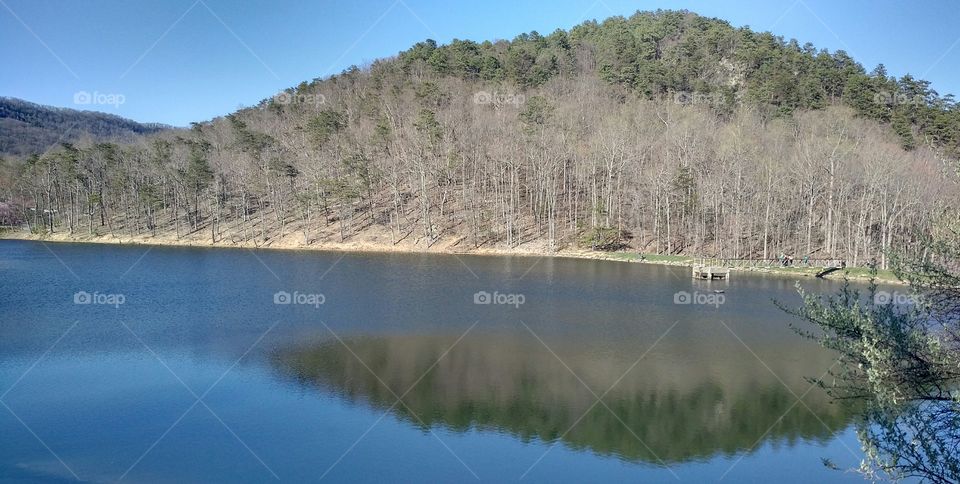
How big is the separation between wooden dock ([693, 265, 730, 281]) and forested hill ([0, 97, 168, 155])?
394 feet

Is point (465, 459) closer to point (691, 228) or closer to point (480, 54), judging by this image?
point (691, 228)

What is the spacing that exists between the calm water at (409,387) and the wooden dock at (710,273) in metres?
4.39

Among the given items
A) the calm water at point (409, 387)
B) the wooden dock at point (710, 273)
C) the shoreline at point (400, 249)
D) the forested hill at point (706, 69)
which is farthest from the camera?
the forested hill at point (706, 69)

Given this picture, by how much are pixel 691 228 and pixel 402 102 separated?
41455 mm

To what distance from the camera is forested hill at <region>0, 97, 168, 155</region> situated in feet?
458

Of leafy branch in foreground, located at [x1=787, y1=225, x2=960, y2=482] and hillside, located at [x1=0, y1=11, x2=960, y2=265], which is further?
hillside, located at [x1=0, y1=11, x2=960, y2=265]

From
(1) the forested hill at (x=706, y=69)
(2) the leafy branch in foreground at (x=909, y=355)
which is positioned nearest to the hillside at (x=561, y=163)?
(1) the forested hill at (x=706, y=69)

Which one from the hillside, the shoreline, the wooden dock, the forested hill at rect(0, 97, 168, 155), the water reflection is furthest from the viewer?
the forested hill at rect(0, 97, 168, 155)

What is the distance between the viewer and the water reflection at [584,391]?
17.8 metres

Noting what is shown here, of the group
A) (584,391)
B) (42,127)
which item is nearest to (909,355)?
(584,391)

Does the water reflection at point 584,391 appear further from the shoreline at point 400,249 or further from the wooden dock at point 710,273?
the shoreline at point 400,249

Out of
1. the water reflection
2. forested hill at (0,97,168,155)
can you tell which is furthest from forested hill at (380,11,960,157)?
forested hill at (0,97,168,155)

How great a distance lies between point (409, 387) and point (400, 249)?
4066 centimetres

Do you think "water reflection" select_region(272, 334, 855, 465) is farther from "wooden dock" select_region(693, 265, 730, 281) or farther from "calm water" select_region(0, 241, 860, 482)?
"wooden dock" select_region(693, 265, 730, 281)
